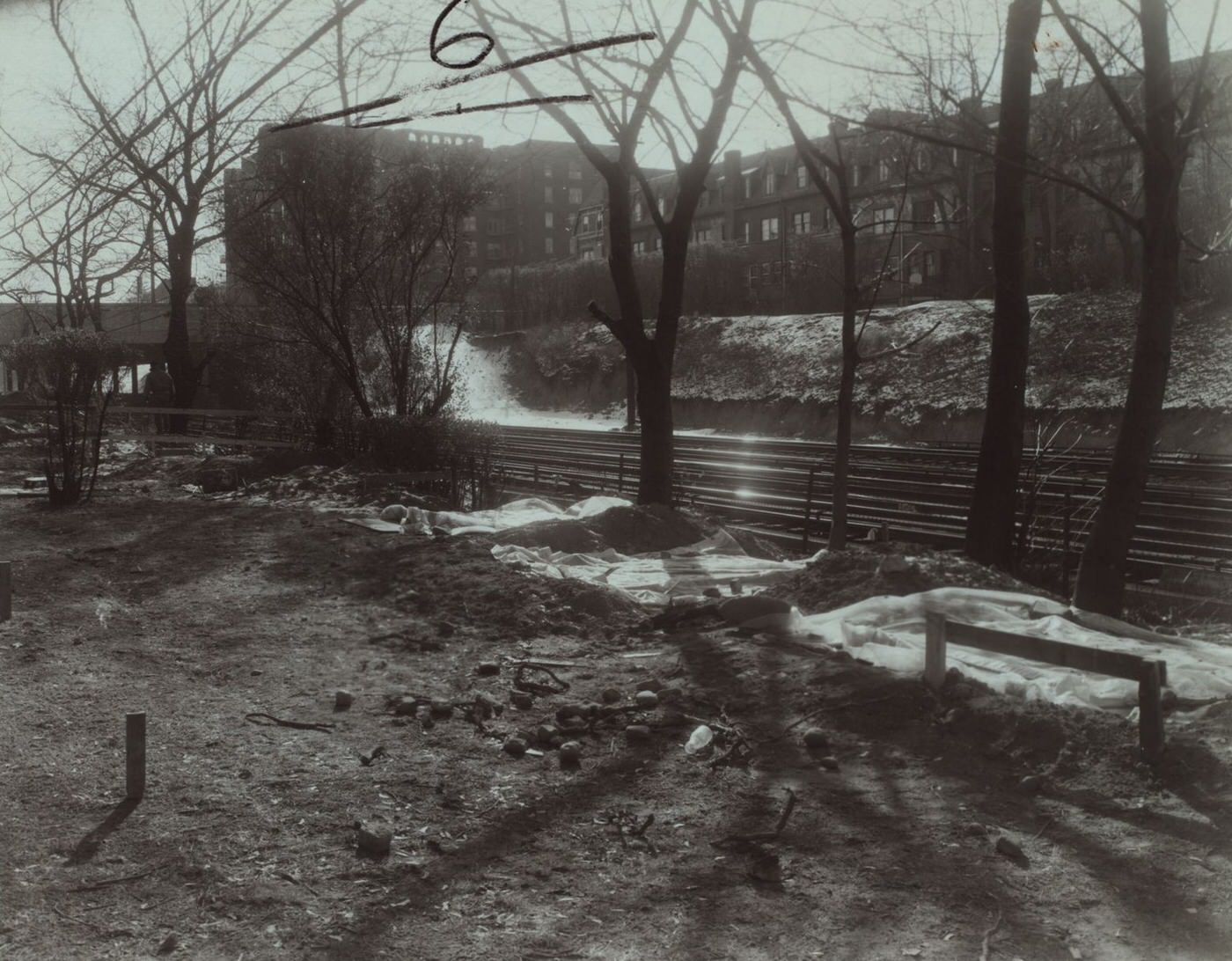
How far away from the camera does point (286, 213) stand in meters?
21.3

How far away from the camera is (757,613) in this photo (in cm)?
881

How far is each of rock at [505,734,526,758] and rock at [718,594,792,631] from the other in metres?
2.61

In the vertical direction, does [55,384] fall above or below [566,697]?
above

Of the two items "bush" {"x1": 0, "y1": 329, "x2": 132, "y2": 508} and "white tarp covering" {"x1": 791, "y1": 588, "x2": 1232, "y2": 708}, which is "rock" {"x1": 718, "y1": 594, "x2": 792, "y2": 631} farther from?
"bush" {"x1": 0, "y1": 329, "x2": 132, "y2": 508}

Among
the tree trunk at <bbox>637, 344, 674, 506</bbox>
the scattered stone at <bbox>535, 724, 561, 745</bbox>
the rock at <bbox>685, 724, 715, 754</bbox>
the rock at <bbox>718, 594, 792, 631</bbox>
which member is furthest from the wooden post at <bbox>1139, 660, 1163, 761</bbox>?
the tree trunk at <bbox>637, 344, 674, 506</bbox>

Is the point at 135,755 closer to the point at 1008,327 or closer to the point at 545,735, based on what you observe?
the point at 545,735

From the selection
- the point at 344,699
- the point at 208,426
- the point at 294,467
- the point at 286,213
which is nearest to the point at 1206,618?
the point at 344,699

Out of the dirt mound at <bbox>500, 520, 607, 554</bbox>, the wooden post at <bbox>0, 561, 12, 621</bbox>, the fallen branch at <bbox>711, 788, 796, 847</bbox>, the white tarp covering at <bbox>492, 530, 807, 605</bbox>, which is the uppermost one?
the wooden post at <bbox>0, 561, 12, 621</bbox>

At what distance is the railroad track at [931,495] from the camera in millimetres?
14102

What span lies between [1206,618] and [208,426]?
83.6 ft

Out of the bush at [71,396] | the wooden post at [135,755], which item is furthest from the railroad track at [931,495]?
the wooden post at [135,755]

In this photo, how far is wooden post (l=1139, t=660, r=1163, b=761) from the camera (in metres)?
5.64

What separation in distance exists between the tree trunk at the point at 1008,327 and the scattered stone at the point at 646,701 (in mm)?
6201

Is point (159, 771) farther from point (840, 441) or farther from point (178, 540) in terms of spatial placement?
point (840, 441)
